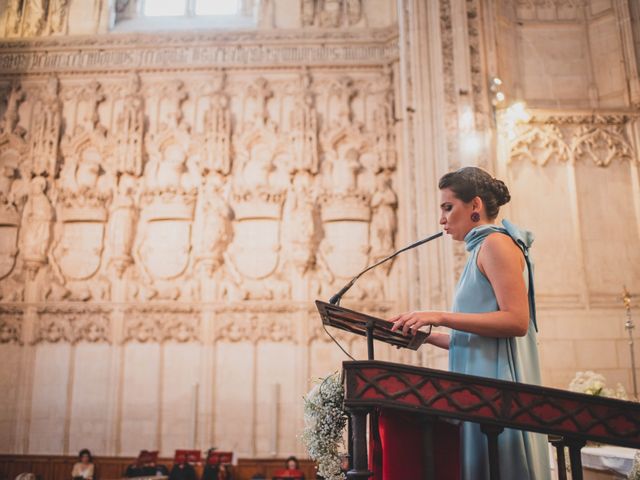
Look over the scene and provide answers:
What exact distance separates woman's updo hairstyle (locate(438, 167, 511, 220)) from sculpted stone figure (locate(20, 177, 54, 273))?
9.44 m

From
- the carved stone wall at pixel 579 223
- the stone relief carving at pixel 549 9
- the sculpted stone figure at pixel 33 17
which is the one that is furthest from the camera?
the sculpted stone figure at pixel 33 17

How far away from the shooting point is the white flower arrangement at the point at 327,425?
238cm

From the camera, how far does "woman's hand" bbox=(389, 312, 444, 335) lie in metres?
2.00

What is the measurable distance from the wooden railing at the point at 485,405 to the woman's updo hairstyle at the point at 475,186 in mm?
728

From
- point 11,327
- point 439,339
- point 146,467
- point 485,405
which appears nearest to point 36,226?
point 11,327

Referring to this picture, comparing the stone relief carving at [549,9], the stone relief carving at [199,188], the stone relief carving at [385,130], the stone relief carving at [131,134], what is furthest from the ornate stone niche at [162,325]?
the stone relief carving at [549,9]

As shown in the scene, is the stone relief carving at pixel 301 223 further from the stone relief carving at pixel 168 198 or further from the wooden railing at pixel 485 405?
the wooden railing at pixel 485 405

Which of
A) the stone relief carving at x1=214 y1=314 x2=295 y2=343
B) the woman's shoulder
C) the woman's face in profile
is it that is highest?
the stone relief carving at x1=214 y1=314 x2=295 y2=343

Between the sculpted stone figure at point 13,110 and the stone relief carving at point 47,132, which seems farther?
the sculpted stone figure at point 13,110

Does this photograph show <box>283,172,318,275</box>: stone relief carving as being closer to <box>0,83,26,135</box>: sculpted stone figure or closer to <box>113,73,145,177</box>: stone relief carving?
<box>113,73,145,177</box>: stone relief carving

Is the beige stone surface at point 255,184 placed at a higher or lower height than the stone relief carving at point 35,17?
lower

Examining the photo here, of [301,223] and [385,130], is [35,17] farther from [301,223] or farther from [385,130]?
[385,130]

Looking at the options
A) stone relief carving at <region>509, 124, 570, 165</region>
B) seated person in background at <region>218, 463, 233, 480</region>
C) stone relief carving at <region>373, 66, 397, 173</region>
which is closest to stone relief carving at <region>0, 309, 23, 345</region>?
seated person in background at <region>218, 463, 233, 480</region>

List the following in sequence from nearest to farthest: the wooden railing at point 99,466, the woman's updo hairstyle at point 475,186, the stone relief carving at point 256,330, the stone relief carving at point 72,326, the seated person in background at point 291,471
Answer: the woman's updo hairstyle at point 475,186
the seated person in background at point 291,471
the wooden railing at point 99,466
the stone relief carving at point 256,330
the stone relief carving at point 72,326
